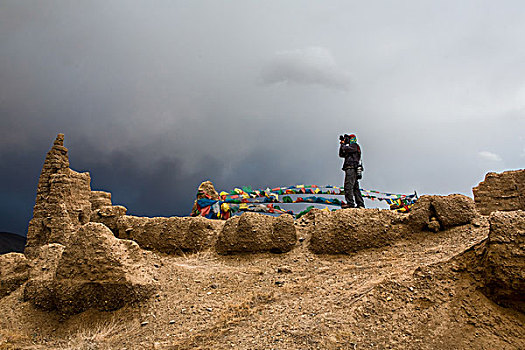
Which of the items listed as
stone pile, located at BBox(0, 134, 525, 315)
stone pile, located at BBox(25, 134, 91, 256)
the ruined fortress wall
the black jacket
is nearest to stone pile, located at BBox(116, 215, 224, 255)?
stone pile, located at BBox(0, 134, 525, 315)

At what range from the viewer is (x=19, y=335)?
4.16 m

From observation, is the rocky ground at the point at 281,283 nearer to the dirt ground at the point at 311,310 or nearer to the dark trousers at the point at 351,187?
the dirt ground at the point at 311,310

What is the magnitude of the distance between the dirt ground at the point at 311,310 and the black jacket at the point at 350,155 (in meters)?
3.29

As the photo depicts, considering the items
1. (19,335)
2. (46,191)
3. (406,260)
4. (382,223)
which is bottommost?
(19,335)

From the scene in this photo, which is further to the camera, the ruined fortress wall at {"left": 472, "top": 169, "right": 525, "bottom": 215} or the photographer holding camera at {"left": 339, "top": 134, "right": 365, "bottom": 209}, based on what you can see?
the ruined fortress wall at {"left": 472, "top": 169, "right": 525, "bottom": 215}

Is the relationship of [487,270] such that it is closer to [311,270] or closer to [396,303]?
[396,303]

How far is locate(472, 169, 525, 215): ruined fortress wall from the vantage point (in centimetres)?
923

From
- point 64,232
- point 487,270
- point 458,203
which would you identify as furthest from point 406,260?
point 64,232

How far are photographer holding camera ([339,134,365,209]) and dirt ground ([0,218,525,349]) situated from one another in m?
2.86

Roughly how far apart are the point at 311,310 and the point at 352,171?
5.55 meters

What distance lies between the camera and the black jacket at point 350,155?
28.4ft

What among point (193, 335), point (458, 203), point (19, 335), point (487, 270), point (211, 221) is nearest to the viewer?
point (487, 270)

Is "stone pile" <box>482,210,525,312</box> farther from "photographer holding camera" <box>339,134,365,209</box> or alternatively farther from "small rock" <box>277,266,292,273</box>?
"photographer holding camera" <box>339,134,365,209</box>

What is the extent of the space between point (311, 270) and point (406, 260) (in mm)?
1672
